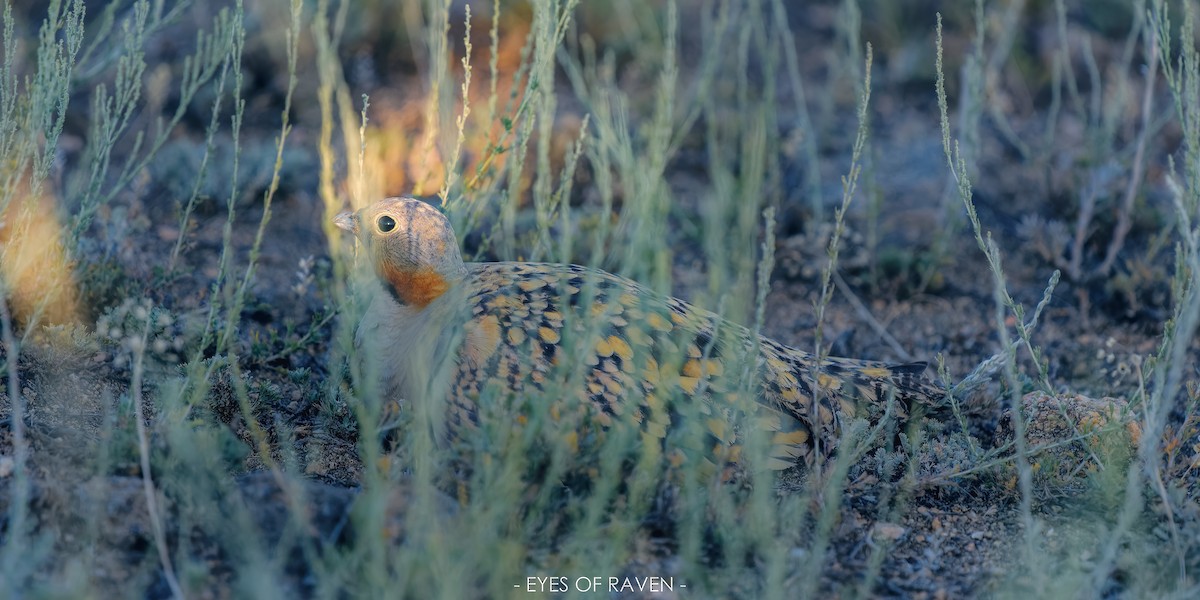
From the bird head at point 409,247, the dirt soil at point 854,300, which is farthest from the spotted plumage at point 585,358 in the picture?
the dirt soil at point 854,300

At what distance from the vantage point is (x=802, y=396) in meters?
3.71

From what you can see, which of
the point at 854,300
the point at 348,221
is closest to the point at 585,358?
the point at 348,221

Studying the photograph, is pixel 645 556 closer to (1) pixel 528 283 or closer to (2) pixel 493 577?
(2) pixel 493 577

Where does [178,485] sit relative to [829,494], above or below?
above

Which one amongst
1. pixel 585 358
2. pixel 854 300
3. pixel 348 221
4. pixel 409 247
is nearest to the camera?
pixel 585 358

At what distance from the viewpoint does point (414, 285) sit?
12.7 feet

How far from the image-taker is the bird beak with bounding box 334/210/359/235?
3.90 metres

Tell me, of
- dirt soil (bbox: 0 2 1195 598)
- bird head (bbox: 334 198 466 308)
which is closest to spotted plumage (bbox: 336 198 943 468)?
bird head (bbox: 334 198 466 308)

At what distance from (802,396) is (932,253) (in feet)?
6.08

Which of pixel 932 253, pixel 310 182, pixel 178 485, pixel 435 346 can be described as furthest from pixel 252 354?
pixel 932 253

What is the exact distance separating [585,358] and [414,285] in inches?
32.2

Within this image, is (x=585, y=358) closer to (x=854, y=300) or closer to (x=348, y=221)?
(x=348, y=221)

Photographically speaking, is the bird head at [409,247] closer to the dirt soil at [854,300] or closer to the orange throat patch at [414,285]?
the orange throat patch at [414,285]

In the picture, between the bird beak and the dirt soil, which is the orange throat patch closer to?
the bird beak
